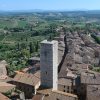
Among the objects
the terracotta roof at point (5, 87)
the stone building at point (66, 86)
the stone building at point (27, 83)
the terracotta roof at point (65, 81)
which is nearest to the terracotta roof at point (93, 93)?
the stone building at point (66, 86)

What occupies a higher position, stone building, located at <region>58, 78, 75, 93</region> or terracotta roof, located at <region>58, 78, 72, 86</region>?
terracotta roof, located at <region>58, 78, 72, 86</region>

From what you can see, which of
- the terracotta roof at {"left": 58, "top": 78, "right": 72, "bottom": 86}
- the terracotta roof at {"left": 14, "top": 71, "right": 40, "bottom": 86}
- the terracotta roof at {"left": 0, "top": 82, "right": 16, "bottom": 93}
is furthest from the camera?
the terracotta roof at {"left": 14, "top": 71, "right": 40, "bottom": 86}

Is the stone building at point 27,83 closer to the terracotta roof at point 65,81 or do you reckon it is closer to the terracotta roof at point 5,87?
the terracotta roof at point 5,87

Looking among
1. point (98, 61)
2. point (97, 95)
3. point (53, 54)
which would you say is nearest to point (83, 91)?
point (97, 95)

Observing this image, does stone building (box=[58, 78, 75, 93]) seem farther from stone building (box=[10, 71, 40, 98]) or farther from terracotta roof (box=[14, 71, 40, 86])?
terracotta roof (box=[14, 71, 40, 86])

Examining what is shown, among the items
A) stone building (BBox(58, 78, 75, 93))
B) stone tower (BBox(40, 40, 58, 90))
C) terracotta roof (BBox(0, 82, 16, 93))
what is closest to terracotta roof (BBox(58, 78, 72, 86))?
stone building (BBox(58, 78, 75, 93))

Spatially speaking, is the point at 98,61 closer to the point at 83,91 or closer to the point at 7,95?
the point at 83,91

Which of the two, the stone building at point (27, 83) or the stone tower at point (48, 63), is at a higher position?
the stone tower at point (48, 63)

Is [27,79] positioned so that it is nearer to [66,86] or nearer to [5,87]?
[5,87]

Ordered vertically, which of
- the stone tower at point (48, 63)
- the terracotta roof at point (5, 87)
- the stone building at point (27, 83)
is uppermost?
the stone tower at point (48, 63)
